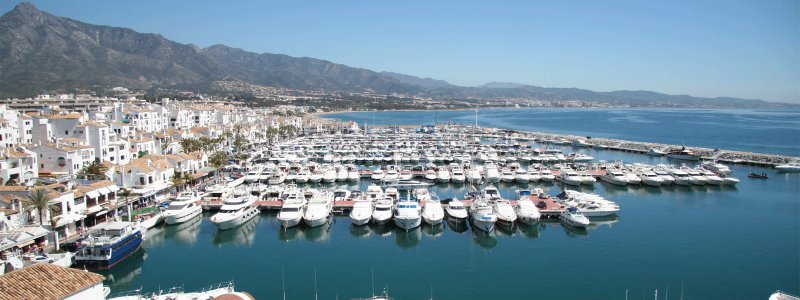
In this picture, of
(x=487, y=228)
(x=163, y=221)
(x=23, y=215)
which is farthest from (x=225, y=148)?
(x=487, y=228)

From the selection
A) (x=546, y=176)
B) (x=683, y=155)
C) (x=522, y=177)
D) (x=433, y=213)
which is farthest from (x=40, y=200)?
(x=683, y=155)

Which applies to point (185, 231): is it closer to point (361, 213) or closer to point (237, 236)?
point (237, 236)

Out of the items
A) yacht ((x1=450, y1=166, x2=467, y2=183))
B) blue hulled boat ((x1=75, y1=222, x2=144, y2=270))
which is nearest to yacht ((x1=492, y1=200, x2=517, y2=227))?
yacht ((x1=450, y1=166, x2=467, y2=183))

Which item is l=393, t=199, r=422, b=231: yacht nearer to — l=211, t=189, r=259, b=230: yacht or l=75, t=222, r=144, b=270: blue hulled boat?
l=211, t=189, r=259, b=230: yacht

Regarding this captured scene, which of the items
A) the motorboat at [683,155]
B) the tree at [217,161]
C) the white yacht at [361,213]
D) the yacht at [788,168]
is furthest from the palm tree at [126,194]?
the yacht at [788,168]

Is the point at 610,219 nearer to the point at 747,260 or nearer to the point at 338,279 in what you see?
the point at 747,260
